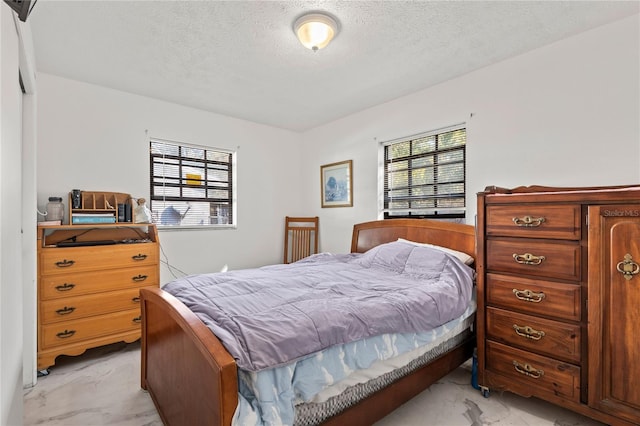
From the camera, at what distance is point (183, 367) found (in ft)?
4.76

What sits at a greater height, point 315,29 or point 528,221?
point 315,29

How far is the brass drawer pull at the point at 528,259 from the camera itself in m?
1.83

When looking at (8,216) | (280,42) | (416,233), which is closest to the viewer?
(8,216)

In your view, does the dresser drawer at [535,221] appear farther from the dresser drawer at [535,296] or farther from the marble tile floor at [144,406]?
the marble tile floor at [144,406]

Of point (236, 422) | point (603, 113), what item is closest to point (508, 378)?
point (236, 422)

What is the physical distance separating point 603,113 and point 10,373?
11.9 feet

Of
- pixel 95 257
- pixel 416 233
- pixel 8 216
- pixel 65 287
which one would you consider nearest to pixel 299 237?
pixel 416 233

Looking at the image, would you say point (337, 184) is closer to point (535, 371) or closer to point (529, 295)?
point (529, 295)

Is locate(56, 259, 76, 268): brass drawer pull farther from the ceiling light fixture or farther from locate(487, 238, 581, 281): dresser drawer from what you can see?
locate(487, 238, 581, 281): dresser drawer

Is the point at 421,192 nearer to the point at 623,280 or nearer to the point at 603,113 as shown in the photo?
the point at 603,113

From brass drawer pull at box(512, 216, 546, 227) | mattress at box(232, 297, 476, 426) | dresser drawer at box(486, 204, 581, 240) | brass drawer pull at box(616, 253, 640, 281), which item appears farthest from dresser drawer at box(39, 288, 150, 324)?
brass drawer pull at box(616, 253, 640, 281)

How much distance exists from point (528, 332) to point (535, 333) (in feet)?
0.11

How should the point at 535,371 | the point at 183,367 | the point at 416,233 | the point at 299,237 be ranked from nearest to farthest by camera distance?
the point at 183,367
the point at 535,371
the point at 416,233
the point at 299,237

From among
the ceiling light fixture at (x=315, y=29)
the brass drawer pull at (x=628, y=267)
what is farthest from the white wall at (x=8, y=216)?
the brass drawer pull at (x=628, y=267)
